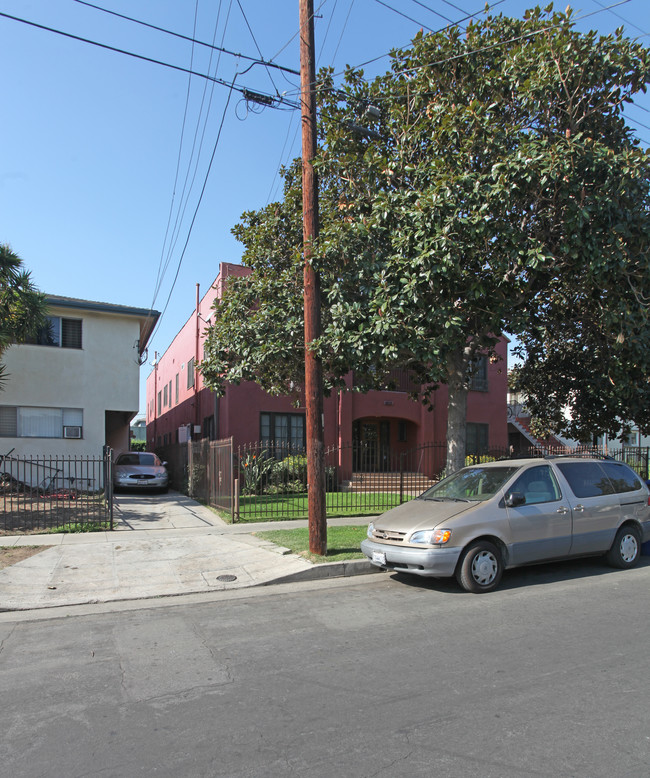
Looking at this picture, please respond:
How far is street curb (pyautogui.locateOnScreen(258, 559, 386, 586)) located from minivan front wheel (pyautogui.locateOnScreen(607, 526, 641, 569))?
3.31 metres

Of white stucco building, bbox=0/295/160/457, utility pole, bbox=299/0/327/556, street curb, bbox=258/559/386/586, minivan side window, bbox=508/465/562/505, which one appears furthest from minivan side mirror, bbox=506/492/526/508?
white stucco building, bbox=0/295/160/457

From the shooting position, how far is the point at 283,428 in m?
20.8

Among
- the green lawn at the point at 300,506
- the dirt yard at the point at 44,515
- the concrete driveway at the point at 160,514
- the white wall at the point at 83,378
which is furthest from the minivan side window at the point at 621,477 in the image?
the white wall at the point at 83,378

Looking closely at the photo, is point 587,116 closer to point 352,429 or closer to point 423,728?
point 423,728

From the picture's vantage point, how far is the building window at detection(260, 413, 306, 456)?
20.4 m

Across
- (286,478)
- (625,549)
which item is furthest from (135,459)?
(625,549)

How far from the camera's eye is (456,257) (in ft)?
28.6

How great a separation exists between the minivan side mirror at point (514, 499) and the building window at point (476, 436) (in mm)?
16799

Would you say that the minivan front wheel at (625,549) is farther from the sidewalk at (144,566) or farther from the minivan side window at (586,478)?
the sidewalk at (144,566)

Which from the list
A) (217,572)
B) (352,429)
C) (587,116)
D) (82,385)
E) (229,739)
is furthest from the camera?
(352,429)

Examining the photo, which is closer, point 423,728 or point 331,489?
point 423,728

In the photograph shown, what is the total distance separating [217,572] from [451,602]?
11.5 feet

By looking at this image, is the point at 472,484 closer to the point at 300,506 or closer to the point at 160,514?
the point at 300,506

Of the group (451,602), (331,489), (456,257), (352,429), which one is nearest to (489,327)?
(456,257)
